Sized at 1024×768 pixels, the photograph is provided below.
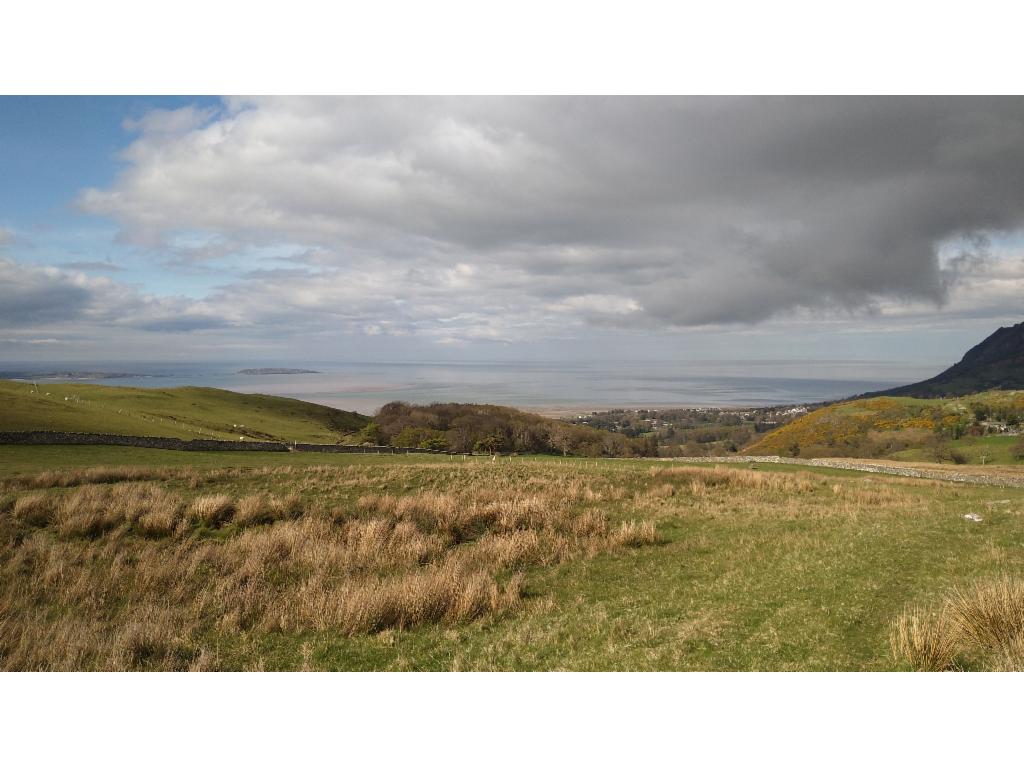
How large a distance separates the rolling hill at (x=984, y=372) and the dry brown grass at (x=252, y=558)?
106m

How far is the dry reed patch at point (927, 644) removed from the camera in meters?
4.34

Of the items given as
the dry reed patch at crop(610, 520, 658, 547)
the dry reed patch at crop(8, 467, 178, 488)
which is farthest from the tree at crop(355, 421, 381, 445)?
the dry reed patch at crop(610, 520, 658, 547)

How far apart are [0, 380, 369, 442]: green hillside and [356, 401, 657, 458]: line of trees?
10.9 meters

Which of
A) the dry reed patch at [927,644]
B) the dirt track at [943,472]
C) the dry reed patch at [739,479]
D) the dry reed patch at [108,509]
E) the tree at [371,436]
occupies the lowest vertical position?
the dirt track at [943,472]

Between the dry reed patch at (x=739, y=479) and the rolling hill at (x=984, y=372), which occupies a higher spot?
the rolling hill at (x=984, y=372)

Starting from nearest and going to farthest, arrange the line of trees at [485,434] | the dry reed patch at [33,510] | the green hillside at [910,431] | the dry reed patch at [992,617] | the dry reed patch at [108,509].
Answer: the dry reed patch at [992,617]
the dry reed patch at [108,509]
the dry reed patch at [33,510]
the green hillside at [910,431]
the line of trees at [485,434]

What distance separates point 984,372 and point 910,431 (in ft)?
308

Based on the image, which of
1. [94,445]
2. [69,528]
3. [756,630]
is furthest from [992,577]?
[94,445]

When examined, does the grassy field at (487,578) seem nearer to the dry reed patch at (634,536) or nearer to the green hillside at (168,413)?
the dry reed patch at (634,536)

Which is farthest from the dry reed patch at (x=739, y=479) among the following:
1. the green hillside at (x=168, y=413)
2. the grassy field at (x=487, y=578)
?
the green hillside at (x=168, y=413)

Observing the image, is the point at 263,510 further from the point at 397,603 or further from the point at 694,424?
the point at 694,424

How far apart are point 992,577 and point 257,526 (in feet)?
45.6

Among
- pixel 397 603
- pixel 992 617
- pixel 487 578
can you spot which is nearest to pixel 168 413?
pixel 487 578

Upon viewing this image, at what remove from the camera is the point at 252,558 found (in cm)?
930
